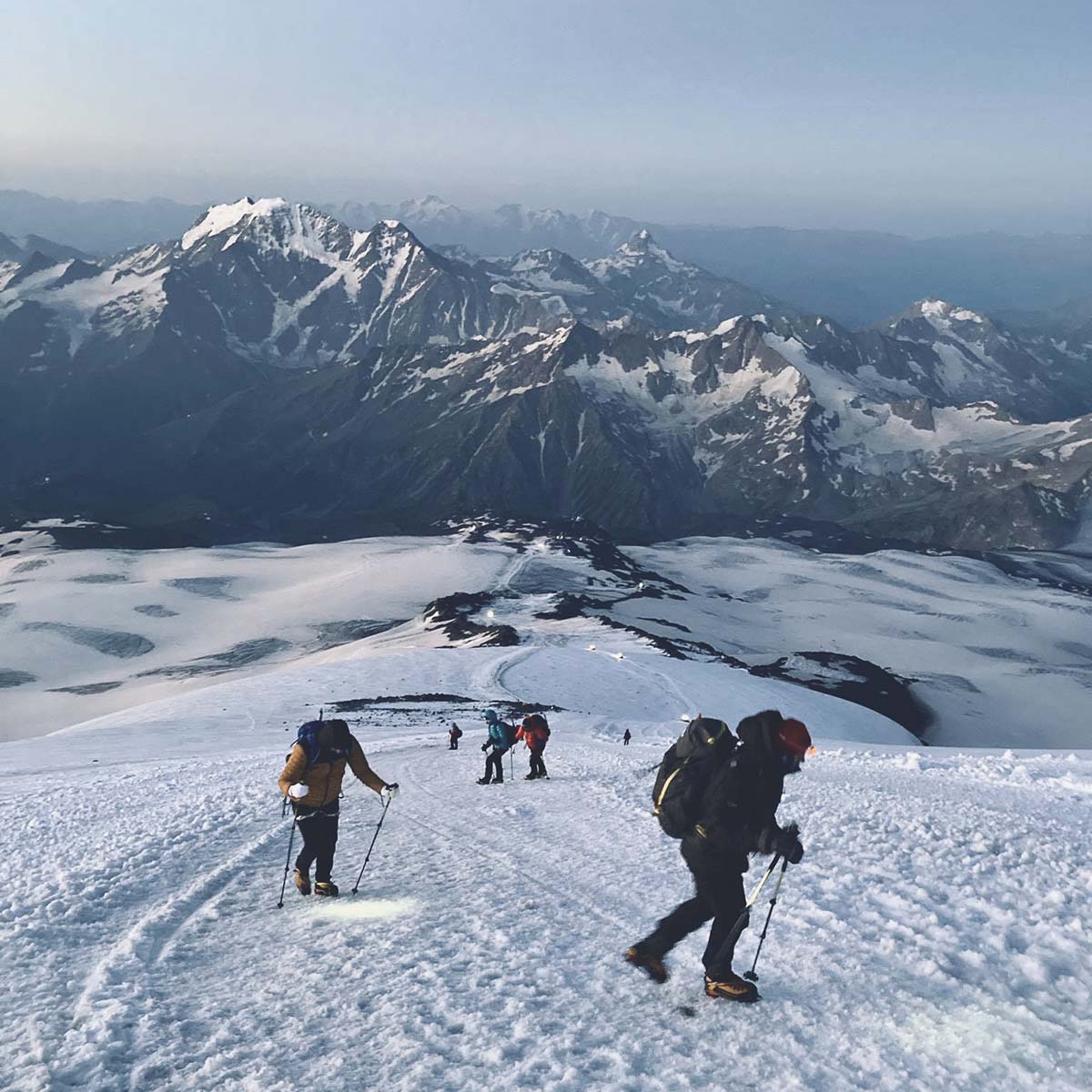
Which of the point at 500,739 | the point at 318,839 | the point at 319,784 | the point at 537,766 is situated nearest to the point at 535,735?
the point at 537,766

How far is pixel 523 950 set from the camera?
28.0 ft

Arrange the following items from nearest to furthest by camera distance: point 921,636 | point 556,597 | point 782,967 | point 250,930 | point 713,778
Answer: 1. point 713,778
2. point 782,967
3. point 250,930
4. point 556,597
5. point 921,636

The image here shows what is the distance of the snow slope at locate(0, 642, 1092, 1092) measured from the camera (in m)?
6.39

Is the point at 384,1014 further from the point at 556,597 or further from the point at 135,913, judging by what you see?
the point at 556,597

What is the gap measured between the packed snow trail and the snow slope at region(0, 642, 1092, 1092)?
0.03m

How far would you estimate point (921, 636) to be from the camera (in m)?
166

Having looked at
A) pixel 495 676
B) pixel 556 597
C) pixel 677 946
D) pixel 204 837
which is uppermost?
pixel 677 946

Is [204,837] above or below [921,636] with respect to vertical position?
above

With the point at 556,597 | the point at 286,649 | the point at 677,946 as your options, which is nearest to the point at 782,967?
the point at 677,946

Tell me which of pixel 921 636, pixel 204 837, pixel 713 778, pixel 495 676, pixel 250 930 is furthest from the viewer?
pixel 921 636

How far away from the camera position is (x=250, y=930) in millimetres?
9227

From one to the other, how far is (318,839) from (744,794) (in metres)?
5.48

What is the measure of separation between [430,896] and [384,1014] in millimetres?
3183

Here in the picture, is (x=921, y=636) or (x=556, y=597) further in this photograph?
(x=921, y=636)
